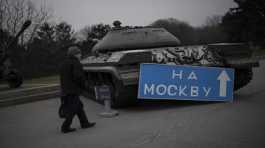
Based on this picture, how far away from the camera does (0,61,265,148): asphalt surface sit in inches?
154

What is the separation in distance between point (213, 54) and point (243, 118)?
88.1 inches

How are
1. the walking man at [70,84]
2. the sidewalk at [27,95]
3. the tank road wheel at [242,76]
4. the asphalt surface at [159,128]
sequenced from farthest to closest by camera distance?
the sidewalk at [27,95], the tank road wheel at [242,76], the walking man at [70,84], the asphalt surface at [159,128]

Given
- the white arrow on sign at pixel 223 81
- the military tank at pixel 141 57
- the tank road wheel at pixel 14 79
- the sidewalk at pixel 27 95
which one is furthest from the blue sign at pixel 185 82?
the tank road wheel at pixel 14 79

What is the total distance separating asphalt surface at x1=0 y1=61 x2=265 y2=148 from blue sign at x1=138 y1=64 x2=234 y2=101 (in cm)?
25

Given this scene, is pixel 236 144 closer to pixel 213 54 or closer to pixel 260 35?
pixel 213 54

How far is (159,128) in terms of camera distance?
4.63m

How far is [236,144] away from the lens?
3.62 metres

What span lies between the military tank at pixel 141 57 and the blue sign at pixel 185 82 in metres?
0.19

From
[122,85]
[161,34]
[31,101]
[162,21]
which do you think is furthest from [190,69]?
[162,21]

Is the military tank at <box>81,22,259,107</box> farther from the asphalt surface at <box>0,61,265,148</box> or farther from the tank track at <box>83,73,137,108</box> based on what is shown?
the asphalt surface at <box>0,61,265,148</box>

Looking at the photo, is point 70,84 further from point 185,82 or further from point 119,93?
point 185,82

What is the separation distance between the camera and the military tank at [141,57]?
5957 millimetres

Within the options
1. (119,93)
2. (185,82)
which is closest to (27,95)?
(119,93)

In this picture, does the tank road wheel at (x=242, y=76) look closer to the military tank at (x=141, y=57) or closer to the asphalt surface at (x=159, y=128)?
the military tank at (x=141, y=57)
